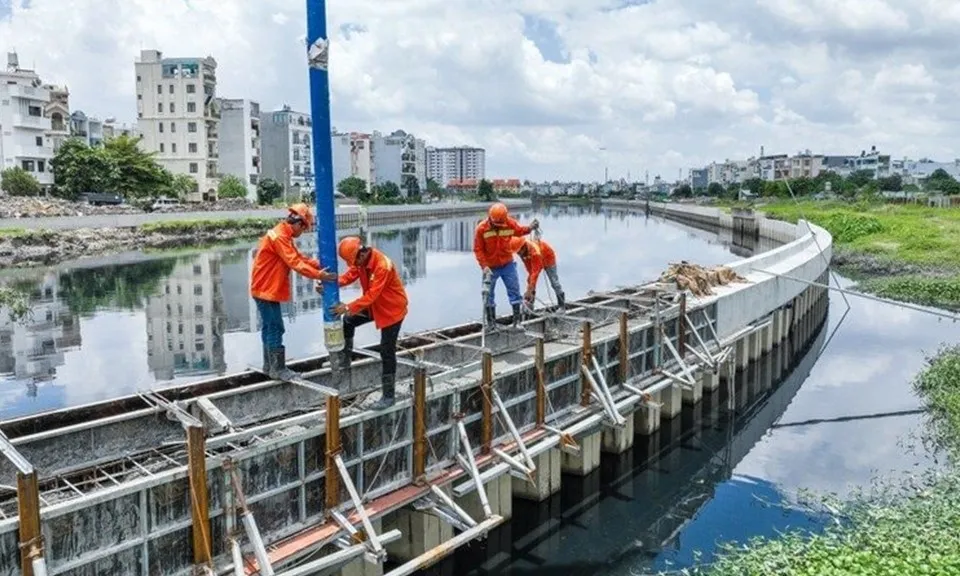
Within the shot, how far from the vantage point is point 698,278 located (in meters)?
21.5

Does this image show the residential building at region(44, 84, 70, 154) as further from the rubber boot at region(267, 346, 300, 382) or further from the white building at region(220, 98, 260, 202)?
the rubber boot at region(267, 346, 300, 382)

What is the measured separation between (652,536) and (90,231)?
197 ft

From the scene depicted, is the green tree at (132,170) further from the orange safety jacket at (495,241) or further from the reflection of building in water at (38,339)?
the orange safety jacket at (495,241)

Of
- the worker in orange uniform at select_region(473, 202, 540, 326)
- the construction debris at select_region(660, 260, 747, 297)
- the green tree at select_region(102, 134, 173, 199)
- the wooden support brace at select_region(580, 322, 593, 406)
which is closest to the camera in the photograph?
the wooden support brace at select_region(580, 322, 593, 406)

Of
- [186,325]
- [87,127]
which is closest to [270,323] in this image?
[186,325]

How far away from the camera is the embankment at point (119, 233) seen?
54281 mm

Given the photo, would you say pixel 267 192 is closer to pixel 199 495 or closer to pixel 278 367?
pixel 278 367

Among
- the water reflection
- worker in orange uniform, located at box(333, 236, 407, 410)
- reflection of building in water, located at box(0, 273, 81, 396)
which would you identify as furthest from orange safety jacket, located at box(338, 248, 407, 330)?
reflection of building in water, located at box(0, 273, 81, 396)

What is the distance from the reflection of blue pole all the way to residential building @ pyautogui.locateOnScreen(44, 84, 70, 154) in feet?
276

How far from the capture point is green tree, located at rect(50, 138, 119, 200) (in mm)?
75562

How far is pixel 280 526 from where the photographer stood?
27.7ft

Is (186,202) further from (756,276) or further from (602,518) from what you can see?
(602,518)

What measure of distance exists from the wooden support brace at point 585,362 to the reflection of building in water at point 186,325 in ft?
49.1

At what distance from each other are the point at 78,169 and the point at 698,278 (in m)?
71.1
